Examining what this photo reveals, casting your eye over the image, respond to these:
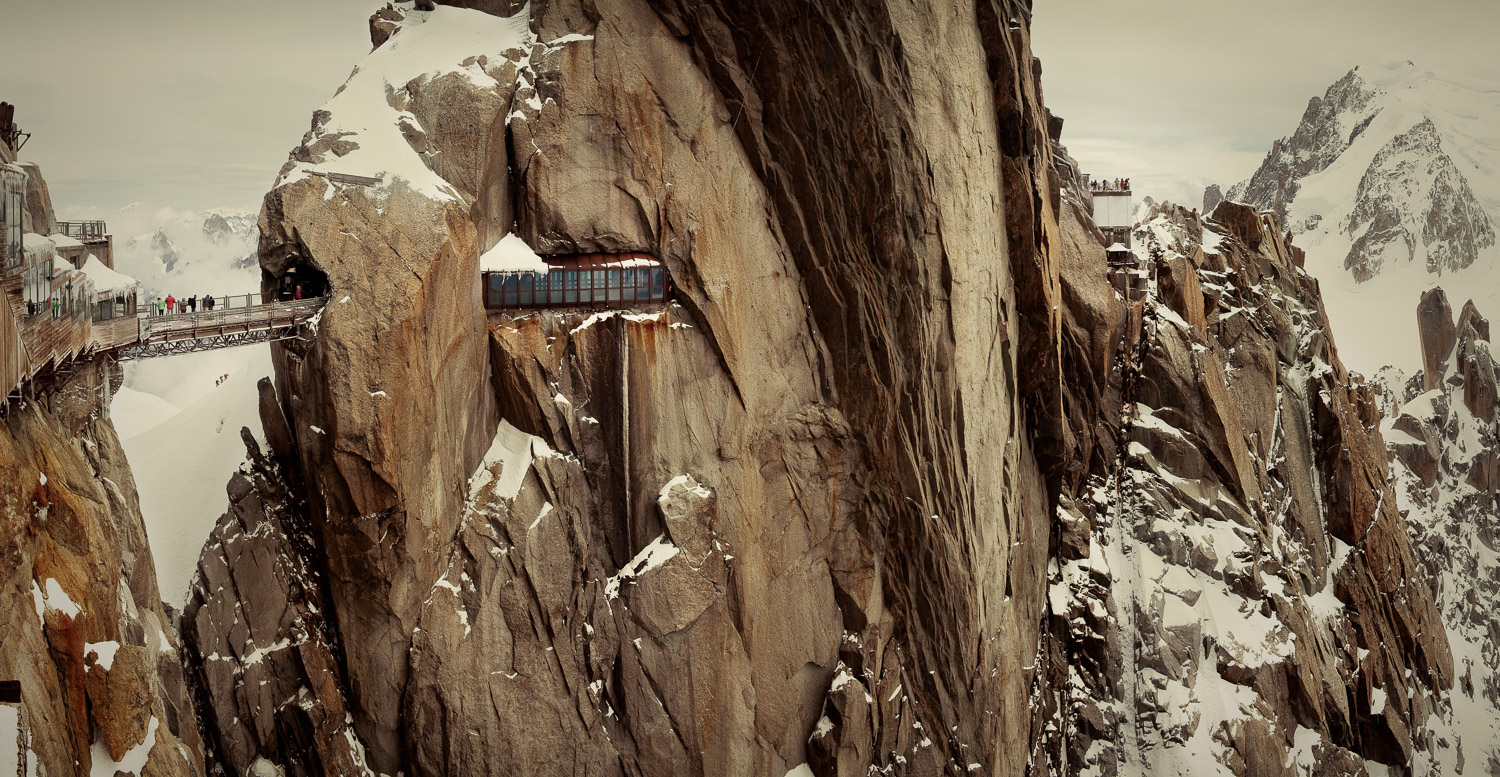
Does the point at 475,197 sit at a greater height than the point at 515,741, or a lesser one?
greater

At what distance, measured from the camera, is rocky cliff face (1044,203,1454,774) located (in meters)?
52.2

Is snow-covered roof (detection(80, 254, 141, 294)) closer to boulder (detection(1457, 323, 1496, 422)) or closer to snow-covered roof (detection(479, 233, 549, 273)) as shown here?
snow-covered roof (detection(479, 233, 549, 273))

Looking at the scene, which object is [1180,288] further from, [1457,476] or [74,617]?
[1457,476]

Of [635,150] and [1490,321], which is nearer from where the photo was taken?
[635,150]

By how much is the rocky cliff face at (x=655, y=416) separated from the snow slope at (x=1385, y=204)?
241 feet

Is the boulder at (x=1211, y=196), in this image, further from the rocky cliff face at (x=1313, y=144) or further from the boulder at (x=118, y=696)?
the boulder at (x=118, y=696)

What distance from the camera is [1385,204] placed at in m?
122

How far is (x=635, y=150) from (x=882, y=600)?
19605mm

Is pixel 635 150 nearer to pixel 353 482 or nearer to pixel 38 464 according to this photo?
pixel 353 482

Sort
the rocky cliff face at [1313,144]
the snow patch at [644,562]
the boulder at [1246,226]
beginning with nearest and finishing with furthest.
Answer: the snow patch at [644,562] < the boulder at [1246,226] < the rocky cliff face at [1313,144]

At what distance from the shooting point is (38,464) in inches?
1074

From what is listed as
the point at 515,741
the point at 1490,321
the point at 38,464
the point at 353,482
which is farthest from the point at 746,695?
the point at 1490,321

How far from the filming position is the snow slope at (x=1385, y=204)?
111188mm

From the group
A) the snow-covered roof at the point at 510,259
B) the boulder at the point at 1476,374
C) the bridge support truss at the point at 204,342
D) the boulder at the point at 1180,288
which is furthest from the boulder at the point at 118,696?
the boulder at the point at 1476,374
